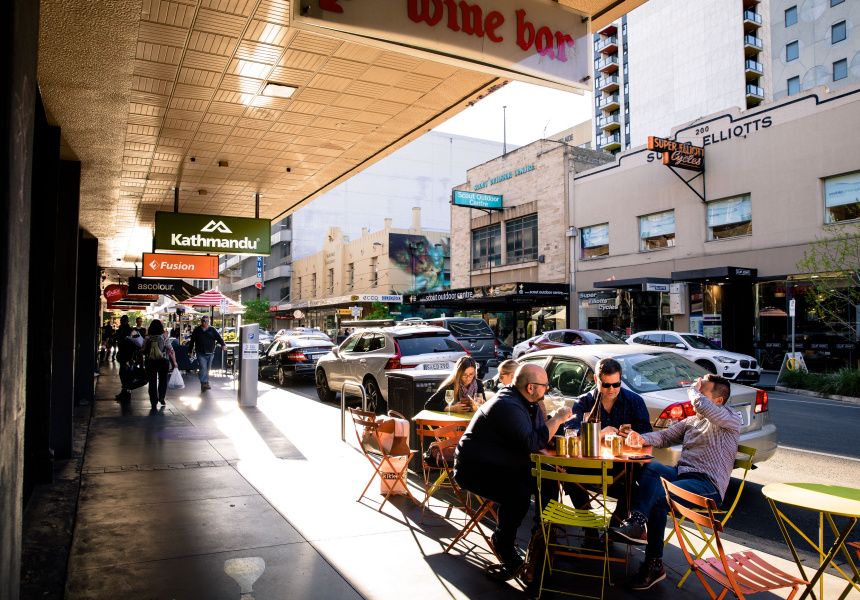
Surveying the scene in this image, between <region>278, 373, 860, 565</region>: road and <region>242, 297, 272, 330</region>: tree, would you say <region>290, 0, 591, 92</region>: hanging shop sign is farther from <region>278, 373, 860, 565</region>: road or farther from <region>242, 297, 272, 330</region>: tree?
<region>242, 297, 272, 330</region>: tree

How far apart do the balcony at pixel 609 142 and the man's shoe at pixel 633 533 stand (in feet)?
206

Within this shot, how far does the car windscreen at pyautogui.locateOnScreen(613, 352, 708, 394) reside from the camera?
6.73 meters

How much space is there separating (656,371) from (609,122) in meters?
64.6

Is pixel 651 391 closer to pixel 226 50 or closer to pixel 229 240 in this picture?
pixel 226 50

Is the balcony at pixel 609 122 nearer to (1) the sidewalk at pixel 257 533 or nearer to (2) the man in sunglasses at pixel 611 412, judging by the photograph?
(1) the sidewalk at pixel 257 533

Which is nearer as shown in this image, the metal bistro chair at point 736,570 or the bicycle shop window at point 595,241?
the metal bistro chair at point 736,570

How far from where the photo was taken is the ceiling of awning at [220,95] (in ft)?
16.9

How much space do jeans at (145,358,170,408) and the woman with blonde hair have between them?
7575 millimetres

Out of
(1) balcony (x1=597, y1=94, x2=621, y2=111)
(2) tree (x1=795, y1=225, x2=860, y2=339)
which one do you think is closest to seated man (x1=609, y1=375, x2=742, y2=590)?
(2) tree (x1=795, y1=225, x2=860, y2=339)

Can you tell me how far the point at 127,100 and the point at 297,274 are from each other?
6004cm

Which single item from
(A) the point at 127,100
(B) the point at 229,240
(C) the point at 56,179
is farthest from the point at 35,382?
(B) the point at 229,240

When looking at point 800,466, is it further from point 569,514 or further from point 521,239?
point 521,239

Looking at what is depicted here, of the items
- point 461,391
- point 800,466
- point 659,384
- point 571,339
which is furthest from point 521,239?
point 461,391

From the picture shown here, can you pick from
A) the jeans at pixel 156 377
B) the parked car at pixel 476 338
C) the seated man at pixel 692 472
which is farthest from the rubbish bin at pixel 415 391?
the parked car at pixel 476 338
